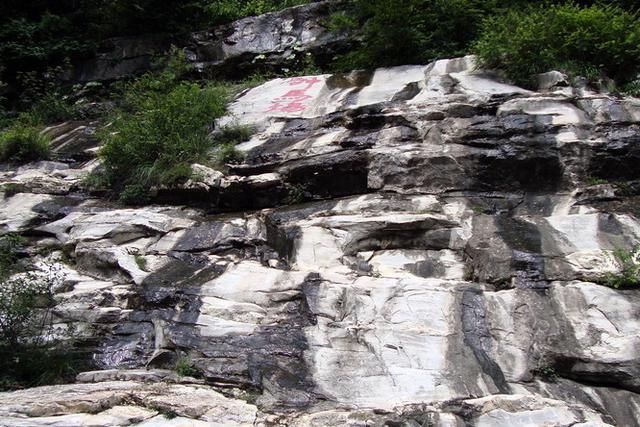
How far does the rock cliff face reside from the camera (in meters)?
3.76

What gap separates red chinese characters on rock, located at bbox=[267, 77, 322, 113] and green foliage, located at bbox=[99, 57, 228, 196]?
0.86m

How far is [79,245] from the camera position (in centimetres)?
577

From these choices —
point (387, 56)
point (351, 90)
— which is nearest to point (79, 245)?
point (351, 90)

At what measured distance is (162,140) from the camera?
7.25 metres

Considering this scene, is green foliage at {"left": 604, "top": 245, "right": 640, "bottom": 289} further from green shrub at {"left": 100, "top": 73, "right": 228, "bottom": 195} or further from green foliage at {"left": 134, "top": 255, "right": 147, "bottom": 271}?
green shrub at {"left": 100, "top": 73, "right": 228, "bottom": 195}

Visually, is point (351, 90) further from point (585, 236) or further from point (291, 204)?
point (585, 236)

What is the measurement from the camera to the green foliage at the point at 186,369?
404 cm

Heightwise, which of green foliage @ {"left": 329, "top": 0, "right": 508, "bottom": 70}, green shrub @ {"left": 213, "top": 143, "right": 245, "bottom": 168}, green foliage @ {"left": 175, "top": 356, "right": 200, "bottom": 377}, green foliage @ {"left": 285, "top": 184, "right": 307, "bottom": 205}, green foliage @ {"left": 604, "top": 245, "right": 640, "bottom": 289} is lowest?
green foliage @ {"left": 175, "top": 356, "right": 200, "bottom": 377}

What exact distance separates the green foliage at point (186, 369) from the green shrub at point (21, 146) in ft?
Answer: 18.4

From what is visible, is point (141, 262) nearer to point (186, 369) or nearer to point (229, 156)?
point (186, 369)

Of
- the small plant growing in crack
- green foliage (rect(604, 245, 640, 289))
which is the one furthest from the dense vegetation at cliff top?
the small plant growing in crack

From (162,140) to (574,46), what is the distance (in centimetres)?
582

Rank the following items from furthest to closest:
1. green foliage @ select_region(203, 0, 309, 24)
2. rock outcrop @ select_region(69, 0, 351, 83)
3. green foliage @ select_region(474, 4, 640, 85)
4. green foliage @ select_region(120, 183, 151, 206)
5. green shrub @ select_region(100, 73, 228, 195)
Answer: green foliage @ select_region(203, 0, 309, 24) < rock outcrop @ select_region(69, 0, 351, 83) < green foliage @ select_region(474, 4, 640, 85) < green shrub @ select_region(100, 73, 228, 195) < green foliage @ select_region(120, 183, 151, 206)

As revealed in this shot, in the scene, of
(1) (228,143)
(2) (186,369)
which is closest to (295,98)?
(1) (228,143)
